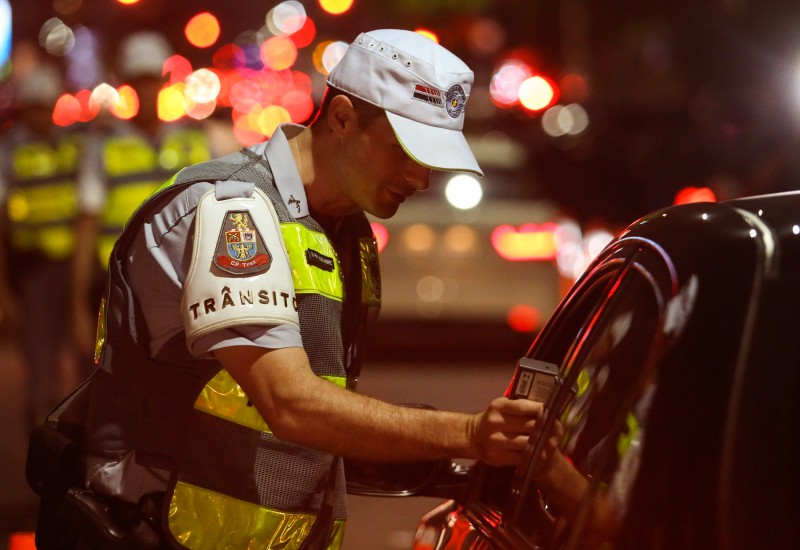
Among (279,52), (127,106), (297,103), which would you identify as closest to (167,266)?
(127,106)

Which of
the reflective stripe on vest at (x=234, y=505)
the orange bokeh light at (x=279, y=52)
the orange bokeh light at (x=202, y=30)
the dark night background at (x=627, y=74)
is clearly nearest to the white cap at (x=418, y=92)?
the reflective stripe on vest at (x=234, y=505)

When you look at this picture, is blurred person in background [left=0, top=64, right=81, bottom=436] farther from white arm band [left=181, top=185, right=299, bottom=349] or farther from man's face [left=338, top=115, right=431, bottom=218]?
white arm band [left=181, top=185, right=299, bottom=349]

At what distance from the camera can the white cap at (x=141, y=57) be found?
708cm

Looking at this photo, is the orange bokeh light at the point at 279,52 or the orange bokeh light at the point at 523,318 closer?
the orange bokeh light at the point at 523,318

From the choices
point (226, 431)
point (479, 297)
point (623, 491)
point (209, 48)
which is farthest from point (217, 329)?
point (209, 48)

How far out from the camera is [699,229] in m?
2.18

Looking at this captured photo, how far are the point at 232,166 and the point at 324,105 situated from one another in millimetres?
353

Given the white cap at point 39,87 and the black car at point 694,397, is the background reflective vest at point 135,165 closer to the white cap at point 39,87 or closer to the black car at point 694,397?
the white cap at point 39,87

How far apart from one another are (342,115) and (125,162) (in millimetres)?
4121

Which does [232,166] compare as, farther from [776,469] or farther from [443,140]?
[776,469]

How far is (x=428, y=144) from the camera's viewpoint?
2.91 m

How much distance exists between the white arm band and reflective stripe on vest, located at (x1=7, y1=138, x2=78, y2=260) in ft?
15.9

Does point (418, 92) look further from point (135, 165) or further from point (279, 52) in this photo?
point (279, 52)

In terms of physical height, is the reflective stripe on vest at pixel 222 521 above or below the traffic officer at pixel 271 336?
below
